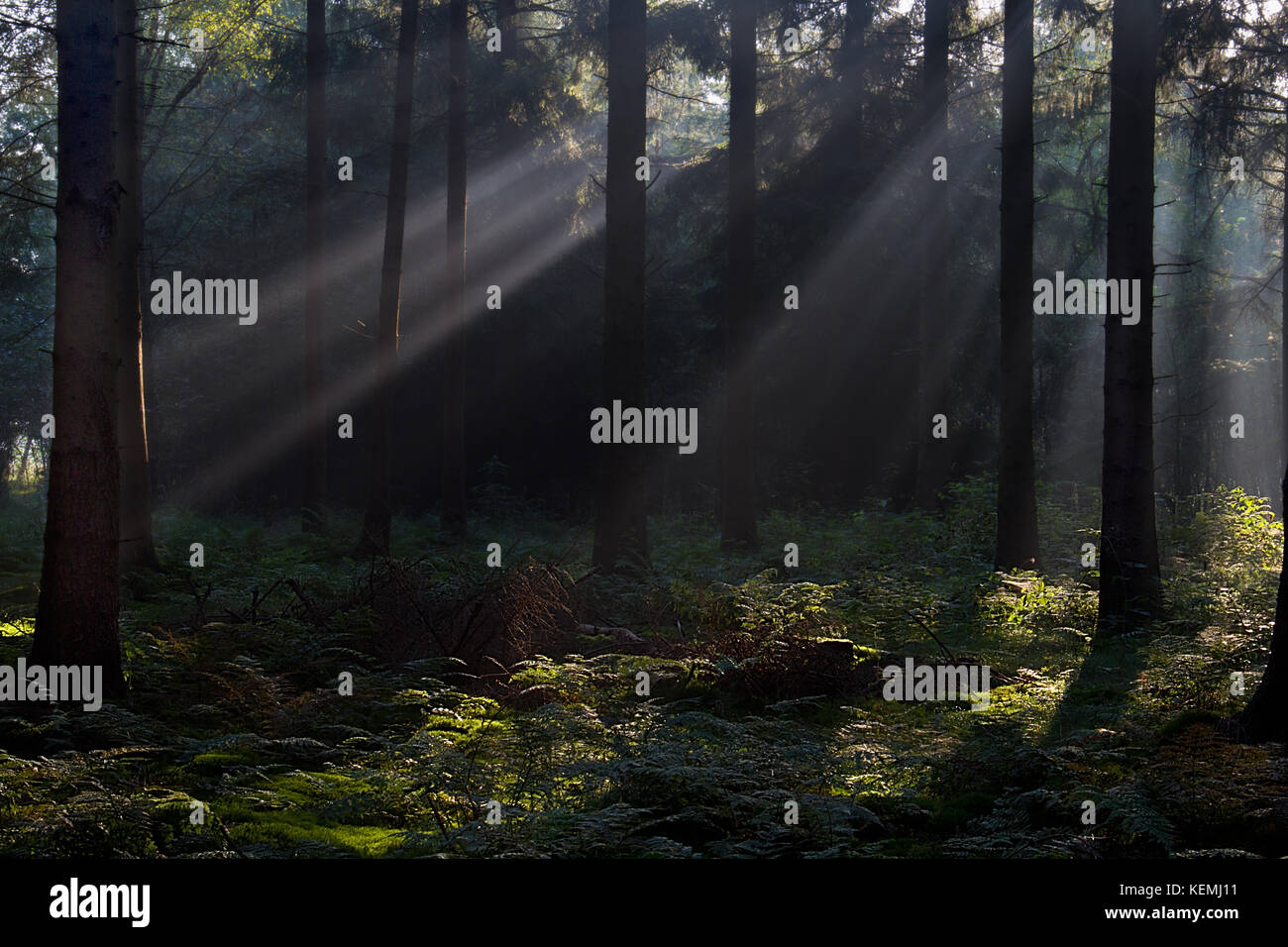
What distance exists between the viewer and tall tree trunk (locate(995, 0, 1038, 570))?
13562 millimetres

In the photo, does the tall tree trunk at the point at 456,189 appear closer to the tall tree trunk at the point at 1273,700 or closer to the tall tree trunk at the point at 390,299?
the tall tree trunk at the point at 390,299

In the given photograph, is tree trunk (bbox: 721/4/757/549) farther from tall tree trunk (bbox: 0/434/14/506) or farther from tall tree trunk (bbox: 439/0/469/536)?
tall tree trunk (bbox: 0/434/14/506)

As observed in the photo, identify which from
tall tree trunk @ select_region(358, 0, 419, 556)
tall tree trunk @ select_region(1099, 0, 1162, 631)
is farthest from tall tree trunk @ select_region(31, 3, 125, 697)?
tall tree trunk @ select_region(358, 0, 419, 556)

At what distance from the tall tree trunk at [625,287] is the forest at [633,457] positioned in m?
0.06

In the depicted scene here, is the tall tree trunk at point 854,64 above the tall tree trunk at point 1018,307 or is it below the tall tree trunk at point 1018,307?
above

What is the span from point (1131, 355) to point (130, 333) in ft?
38.4

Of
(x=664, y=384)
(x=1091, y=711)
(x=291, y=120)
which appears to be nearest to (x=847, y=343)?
(x=664, y=384)

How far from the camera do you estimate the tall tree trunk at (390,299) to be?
1725 centimetres

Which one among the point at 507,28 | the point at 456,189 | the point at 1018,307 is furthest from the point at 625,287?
the point at 507,28

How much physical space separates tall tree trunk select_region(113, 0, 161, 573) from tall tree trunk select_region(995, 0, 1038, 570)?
11.4m

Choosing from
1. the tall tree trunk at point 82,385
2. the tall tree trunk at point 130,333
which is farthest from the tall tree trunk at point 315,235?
the tall tree trunk at point 82,385

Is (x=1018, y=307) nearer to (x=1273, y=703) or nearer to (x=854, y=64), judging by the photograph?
(x=1273, y=703)
